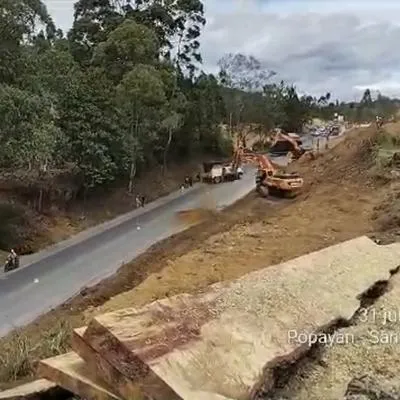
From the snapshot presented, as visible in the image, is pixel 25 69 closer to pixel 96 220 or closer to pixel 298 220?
pixel 298 220

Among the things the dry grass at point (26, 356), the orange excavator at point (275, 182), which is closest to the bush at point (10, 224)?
the orange excavator at point (275, 182)

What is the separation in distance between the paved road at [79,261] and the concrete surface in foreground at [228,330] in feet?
20.9

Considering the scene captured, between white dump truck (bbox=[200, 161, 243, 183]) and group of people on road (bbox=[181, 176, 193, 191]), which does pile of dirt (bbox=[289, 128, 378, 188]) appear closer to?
white dump truck (bbox=[200, 161, 243, 183])

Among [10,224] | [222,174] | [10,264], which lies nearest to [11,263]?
[10,264]

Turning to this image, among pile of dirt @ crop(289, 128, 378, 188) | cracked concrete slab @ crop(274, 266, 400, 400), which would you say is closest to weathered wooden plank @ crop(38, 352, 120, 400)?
cracked concrete slab @ crop(274, 266, 400, 400)

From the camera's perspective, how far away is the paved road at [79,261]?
1245cm

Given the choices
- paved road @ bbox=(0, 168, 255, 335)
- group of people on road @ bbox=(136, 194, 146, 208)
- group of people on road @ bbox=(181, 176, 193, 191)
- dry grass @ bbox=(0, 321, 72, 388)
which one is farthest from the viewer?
group of people on road @ bbox=(181, 176, 193, 191)

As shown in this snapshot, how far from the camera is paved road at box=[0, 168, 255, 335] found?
40.9 feet

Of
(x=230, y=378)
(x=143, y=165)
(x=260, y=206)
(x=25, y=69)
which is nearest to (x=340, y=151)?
(x=260, y=206)

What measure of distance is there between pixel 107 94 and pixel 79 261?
28.2ft

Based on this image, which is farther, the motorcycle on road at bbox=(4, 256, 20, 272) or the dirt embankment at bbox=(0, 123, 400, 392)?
the motorcycle on road at bbox=(4, 256, 20, 272)

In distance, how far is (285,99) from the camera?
51.4 m

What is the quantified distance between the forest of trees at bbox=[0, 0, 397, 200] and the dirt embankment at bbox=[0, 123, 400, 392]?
12.7 ft

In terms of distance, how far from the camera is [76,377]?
161 inches
